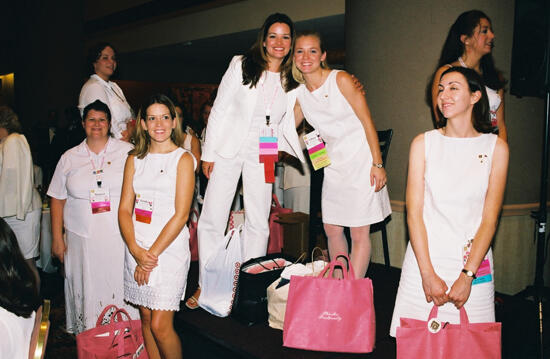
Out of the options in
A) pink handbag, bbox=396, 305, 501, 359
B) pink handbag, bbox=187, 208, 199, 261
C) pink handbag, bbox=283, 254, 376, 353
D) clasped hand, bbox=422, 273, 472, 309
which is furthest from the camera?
pink handbag, bbox=187, 208, 199, 261

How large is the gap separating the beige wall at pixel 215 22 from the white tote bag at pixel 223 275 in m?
4.69

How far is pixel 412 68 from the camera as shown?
12.0ft

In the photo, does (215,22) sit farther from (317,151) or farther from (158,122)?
(158,122)

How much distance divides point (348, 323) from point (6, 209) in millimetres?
Result: 3112

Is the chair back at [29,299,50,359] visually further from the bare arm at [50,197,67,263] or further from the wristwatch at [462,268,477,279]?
the wristwatch at [462,268,477,279]

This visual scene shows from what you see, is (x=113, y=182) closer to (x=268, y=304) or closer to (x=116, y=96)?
(x=116, y=96)

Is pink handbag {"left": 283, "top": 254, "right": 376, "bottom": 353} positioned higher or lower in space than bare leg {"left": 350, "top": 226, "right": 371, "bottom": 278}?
lower

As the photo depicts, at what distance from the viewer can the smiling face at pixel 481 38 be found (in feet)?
8.41

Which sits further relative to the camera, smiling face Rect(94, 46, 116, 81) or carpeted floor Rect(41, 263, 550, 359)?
smiling face Rect(94, 46, 116, 81)

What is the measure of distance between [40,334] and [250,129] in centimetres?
163

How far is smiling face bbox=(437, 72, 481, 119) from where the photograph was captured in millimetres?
1866

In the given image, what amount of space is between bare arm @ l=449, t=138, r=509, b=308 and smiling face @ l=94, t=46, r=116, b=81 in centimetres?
279

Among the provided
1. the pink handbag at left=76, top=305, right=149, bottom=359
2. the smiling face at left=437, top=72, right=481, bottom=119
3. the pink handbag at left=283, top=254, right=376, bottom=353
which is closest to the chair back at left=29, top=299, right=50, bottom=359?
the pink handbag at left=76, top=305, right=149, bottom=359

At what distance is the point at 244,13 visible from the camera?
299 inches
